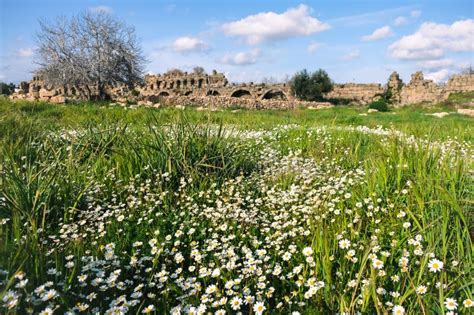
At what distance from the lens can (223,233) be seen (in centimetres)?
341

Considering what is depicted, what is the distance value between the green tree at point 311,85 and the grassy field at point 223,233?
45.8 meters

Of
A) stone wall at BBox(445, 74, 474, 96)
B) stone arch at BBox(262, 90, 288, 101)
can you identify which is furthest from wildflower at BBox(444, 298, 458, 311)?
stone arch at BBox(262, 90, 288, 101)

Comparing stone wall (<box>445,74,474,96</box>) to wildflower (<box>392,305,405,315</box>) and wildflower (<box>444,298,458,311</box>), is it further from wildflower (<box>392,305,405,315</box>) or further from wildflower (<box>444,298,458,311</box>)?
wildflower (<box>392,305,405,315</box>)

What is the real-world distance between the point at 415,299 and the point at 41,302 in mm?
2249

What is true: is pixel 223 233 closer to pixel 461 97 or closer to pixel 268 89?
pixel 461 97

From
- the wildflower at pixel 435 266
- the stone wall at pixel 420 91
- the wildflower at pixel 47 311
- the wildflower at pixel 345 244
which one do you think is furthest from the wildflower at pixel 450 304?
the stone wall at pixel 420 91

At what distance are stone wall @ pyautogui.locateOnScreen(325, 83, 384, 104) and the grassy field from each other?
50.2m

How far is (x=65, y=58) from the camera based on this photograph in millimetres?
27984

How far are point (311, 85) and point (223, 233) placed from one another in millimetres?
48838

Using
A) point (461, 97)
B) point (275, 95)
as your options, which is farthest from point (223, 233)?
point (275, 95)

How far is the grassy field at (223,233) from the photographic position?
2264 mm

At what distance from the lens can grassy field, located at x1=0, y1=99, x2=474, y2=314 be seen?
7.43ft

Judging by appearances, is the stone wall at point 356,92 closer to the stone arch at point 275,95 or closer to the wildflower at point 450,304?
the stone arch at point 275,95

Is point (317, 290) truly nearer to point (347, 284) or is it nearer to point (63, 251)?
point (347, 284)
